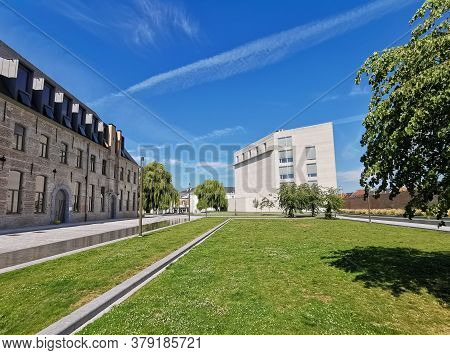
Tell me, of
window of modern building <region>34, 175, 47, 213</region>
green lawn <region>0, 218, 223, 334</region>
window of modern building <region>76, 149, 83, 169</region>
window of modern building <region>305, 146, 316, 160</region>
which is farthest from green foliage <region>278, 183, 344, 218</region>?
green lawn <region>0, 218, 223, 334</region>

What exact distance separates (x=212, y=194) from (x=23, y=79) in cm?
6213

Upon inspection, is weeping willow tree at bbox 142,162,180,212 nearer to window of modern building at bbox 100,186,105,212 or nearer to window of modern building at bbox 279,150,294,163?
window of modern building at bbox 100,186,105,212

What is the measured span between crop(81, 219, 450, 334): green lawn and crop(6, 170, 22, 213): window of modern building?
680 inches

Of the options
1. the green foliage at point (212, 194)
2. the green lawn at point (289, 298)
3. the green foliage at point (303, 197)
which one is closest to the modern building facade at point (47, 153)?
the green lawn at point (289, 298)

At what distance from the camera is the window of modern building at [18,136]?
64.5ft

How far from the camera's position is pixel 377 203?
181 ft

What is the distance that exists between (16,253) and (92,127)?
82.4ft

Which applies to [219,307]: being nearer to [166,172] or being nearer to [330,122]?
[166,172]

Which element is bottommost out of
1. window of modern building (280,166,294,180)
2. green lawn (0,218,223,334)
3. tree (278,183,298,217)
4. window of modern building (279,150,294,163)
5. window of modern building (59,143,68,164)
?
A: green lawn (0,218,223,334)

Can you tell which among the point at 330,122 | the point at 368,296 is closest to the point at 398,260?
the point at 368,296

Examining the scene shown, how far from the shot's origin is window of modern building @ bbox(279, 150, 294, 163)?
76.3 m

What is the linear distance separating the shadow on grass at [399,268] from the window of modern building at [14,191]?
2155cm

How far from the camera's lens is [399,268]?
26.8ft

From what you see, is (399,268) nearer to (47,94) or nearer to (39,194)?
(39,194)
